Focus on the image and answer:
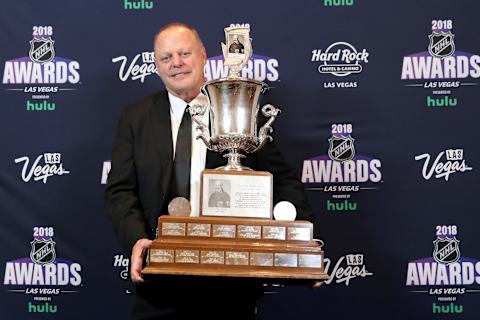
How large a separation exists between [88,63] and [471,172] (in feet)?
5.35

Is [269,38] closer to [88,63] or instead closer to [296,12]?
[296,12]

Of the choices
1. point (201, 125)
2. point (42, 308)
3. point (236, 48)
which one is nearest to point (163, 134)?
point (201, 125)

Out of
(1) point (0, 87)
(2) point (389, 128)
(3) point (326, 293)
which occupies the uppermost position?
(1) point (0, 87)

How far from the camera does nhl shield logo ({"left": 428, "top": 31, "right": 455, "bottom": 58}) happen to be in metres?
2.71

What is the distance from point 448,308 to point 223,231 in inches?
52.4

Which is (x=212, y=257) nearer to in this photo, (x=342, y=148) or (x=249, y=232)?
(x=249, y=232)

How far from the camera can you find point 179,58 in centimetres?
211

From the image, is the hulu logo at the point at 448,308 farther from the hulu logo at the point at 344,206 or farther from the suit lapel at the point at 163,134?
the suit lapel at the point at 163,134

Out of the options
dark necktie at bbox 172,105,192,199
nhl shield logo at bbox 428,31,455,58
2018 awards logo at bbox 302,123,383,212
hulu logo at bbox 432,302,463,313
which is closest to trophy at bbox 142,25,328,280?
dark necktie at bbox 172,105,192,199

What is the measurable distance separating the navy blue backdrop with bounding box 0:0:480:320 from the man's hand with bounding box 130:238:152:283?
2.97 ft

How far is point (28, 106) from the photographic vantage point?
109 inches

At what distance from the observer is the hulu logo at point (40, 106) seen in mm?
2754

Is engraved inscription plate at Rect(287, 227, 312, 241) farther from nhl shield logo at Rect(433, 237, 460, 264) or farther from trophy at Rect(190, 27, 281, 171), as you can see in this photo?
nhl shield logo at Rect(433, 237, 460, 264)

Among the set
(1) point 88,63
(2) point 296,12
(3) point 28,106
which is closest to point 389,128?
(2) point 296,12
